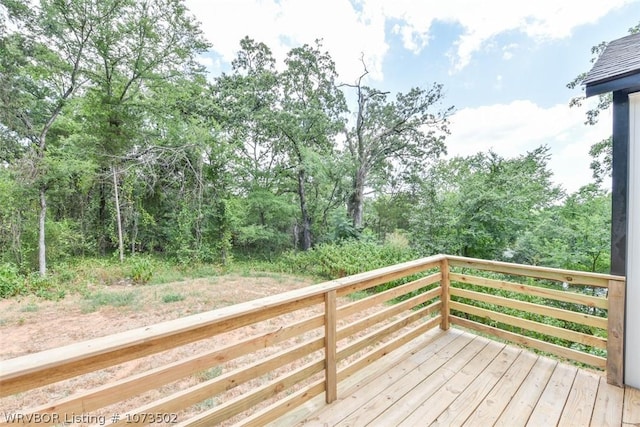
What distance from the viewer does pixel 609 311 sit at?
2.03 meters

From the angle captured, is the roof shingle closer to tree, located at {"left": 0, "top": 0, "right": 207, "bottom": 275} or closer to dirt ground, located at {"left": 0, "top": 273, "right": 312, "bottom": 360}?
dirt ground, located at {"left": 0, "top": 273, "right": 312, "bottom": 360}

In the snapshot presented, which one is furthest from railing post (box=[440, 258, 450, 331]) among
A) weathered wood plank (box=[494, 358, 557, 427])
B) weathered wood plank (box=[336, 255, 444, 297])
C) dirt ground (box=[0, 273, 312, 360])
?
dirt ground (box=[0, 273, 312, 360])

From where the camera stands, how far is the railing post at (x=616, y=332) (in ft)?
6.51

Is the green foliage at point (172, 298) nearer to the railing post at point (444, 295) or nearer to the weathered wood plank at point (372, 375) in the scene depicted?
the weathered wood plank at point (372, 375)

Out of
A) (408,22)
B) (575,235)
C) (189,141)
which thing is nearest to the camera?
(575,235)

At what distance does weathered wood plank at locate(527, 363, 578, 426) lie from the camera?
169 centimetres

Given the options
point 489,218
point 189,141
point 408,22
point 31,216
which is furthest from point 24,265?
point 408,22

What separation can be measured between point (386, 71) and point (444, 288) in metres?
9.25

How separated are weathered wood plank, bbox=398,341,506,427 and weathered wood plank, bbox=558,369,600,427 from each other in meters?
0.51

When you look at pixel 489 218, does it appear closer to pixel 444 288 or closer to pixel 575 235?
pixel 575 235

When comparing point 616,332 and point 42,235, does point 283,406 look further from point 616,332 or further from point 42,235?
point 42,235

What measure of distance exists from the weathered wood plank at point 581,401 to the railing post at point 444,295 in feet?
3.44

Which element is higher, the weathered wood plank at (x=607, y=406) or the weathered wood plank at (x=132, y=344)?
the weathered wood plank at (x=132, y=344)

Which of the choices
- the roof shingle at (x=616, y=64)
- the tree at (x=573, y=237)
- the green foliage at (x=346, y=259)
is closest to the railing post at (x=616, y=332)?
the roof shingle at (x=616, y=64)
